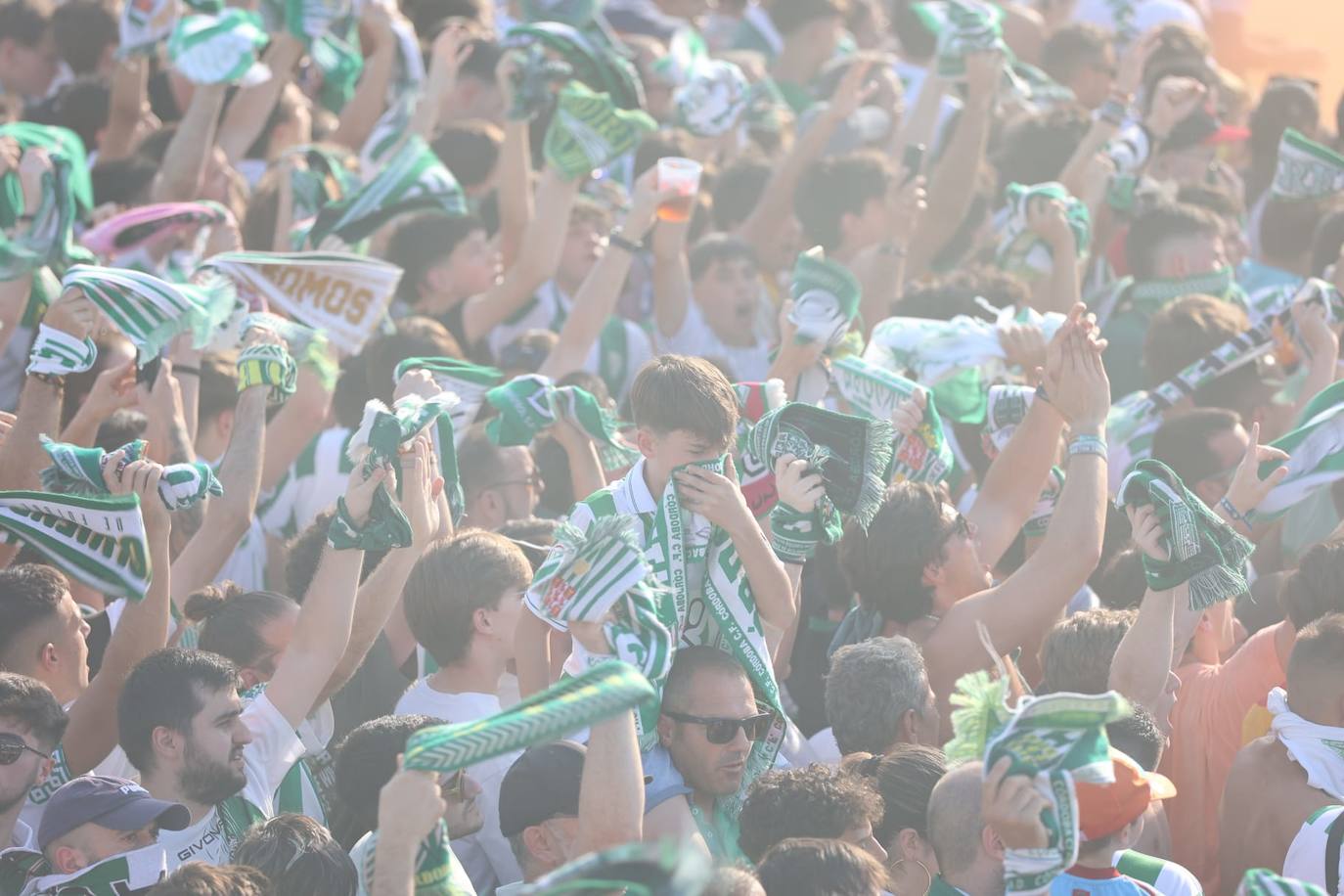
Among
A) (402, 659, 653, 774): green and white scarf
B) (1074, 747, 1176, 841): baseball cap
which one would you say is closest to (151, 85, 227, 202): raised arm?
(402, 659, 653, 774): green and white scarf

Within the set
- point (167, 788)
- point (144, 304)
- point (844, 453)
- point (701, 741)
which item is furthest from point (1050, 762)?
point (144, 304)

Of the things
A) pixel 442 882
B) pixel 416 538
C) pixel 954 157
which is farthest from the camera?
pixel 954 157

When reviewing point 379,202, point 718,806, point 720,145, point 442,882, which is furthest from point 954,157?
point 442,882

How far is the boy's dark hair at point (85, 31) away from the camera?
8.40m

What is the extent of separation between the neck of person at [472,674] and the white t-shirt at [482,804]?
0.03 metres

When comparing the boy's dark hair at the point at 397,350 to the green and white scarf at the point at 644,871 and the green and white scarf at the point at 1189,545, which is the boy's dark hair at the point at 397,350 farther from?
the green and white scarf at the point at 644,871

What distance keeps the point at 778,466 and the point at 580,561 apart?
774 millimetres

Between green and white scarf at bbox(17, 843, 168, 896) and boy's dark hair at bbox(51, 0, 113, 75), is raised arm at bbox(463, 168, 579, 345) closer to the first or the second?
boy's dark hair at bbox(51, 0, 113, 75)

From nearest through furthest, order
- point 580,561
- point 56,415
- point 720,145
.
→ 1. point 580,561
2. point 56,415
3. point 720,145

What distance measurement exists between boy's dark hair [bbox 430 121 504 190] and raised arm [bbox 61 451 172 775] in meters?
3.77

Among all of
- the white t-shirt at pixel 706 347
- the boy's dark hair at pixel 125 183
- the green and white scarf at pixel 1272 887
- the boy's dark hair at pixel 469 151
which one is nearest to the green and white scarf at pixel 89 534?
the green and white scarf at pixel 1272 887

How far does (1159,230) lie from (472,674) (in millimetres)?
4024

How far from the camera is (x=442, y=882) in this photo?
3234mm

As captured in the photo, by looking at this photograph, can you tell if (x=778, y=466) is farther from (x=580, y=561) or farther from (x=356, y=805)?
(x=356, y=805)
